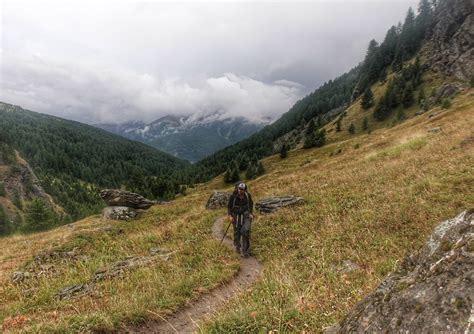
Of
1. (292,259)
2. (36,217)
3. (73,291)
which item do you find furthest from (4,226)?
(292,259)

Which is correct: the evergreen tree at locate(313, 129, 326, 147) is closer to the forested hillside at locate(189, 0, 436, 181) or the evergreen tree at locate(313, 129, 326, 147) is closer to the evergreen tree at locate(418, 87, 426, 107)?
the forested hillside at locate(189, 0, 436, 181)

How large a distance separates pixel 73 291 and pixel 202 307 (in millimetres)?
4642

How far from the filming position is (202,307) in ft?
24.9

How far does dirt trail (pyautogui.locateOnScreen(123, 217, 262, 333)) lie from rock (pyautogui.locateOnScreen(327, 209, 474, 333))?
9.83 ft

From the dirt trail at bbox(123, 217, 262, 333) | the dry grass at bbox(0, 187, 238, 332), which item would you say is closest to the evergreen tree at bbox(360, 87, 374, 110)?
the dry grass at bbox(0, 187, 238, 332)

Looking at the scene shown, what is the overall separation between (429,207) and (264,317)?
27.9ft

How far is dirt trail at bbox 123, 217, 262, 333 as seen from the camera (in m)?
6.56

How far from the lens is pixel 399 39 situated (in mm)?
130625

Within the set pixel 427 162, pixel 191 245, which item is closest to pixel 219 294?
pixel 191 245

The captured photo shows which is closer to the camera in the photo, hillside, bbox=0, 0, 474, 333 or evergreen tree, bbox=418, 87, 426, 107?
hillside, bbox=0, 0, 474, 333

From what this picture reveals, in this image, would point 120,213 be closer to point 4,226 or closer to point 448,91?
point 448,91

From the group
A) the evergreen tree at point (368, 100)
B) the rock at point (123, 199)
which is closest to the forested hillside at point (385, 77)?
the evergreen tree at point (368, 100)

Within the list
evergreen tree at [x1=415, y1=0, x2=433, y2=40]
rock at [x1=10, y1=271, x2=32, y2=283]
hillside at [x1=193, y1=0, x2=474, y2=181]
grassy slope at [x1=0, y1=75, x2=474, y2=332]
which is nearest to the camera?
grassy slope at [x1=0, y1=75, x2=474, y2=332]

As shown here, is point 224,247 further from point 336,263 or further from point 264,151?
point 264,151
